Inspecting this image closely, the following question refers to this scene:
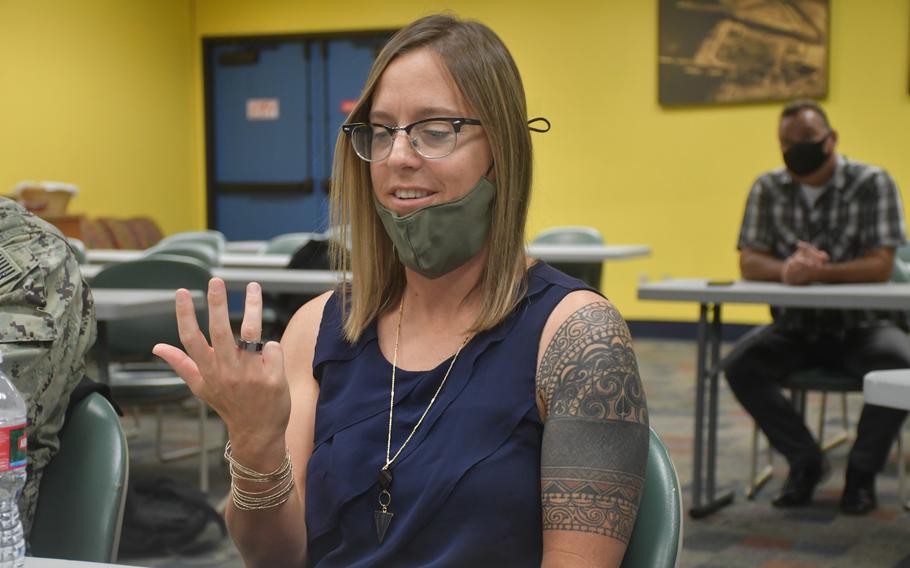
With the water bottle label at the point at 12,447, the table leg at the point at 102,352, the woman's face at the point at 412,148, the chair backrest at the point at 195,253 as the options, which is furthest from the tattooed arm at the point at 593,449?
the chair backrest at the point at 195,253

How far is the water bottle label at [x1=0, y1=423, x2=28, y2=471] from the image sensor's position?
106 cm

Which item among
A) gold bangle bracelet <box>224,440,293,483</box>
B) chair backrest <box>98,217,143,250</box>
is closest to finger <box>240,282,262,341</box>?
gold bangle bracelet <box>224,440,293,483</box>

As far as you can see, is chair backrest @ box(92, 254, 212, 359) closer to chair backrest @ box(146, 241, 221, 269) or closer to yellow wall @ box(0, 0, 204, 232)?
chair backrest @ box(146, 241, 221, 269)

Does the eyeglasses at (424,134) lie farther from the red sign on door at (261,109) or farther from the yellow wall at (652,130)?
the red sign on door at (261,109)

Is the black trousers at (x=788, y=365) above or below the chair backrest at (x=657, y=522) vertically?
below

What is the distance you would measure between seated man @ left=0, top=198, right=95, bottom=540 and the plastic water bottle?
20 centimetres

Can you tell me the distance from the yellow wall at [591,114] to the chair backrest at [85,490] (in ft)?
21.3

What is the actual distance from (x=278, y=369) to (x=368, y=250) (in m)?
0.40

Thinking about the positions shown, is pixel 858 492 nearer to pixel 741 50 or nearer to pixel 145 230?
pixel 741 50

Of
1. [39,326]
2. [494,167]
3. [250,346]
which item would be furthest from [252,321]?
[39,326]

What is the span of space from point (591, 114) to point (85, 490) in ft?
24.7

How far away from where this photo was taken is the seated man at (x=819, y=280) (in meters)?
3.70

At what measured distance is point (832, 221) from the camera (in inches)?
155

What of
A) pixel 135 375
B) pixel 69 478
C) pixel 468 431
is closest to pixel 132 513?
pixel 135 375
